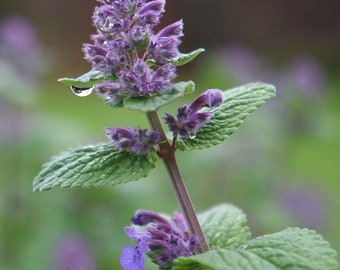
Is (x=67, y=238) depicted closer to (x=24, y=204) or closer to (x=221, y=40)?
(x=24, y=204)

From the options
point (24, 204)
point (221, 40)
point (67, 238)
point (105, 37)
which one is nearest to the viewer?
point (105, 37)

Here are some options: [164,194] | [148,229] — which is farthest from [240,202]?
[148,229]

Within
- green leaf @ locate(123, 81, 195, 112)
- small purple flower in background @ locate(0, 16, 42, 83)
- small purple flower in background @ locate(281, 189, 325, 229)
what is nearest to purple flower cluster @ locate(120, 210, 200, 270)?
green leaf @ locate(123, 81, 195, 112)

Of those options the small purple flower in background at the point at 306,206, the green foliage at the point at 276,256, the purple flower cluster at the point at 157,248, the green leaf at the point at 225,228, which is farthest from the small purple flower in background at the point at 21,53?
the green foliage at the point at 276,256

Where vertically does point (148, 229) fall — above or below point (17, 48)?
below

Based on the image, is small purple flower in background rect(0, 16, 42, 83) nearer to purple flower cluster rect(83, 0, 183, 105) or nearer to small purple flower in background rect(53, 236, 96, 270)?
small purple flower in background rect(53, 236, 96, 270)

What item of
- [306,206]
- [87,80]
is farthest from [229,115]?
[306,206]

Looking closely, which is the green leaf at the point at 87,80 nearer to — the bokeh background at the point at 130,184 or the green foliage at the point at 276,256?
the green foliage at the point at 276,256
